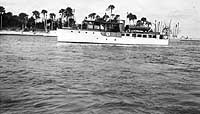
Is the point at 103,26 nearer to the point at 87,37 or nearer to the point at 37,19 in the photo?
the point at 87,37

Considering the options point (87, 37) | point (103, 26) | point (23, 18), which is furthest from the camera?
point (23, 18)

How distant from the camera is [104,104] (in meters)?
10.4

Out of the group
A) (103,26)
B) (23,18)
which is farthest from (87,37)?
(23,18)

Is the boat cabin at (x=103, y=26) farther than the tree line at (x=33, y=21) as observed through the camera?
No

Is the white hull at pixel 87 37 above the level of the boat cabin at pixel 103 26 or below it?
below

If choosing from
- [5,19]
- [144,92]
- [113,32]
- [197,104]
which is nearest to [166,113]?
[197,104]

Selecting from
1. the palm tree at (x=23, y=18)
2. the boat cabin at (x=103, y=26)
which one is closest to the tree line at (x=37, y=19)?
the palm tree at (x=23, y=18)

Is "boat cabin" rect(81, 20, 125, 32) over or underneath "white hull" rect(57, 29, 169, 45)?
over

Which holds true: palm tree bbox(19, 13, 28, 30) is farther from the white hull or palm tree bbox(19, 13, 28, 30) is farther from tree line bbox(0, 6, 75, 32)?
the white hull

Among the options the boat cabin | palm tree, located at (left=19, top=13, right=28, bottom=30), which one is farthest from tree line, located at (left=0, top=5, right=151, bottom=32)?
the boat cabin

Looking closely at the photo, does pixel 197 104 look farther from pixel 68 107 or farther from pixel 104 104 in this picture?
pixel 68 107

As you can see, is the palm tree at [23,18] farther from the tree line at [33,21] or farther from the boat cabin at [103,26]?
the boat cabin at [103,26]

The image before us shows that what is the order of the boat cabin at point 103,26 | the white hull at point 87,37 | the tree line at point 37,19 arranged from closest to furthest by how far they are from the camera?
the white hull at point 87,37 < the boat cabin at point 103,26 < the tree line at point 37,19

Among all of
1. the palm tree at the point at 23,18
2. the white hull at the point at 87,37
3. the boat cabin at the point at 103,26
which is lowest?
the white hull at the point at 87,37
